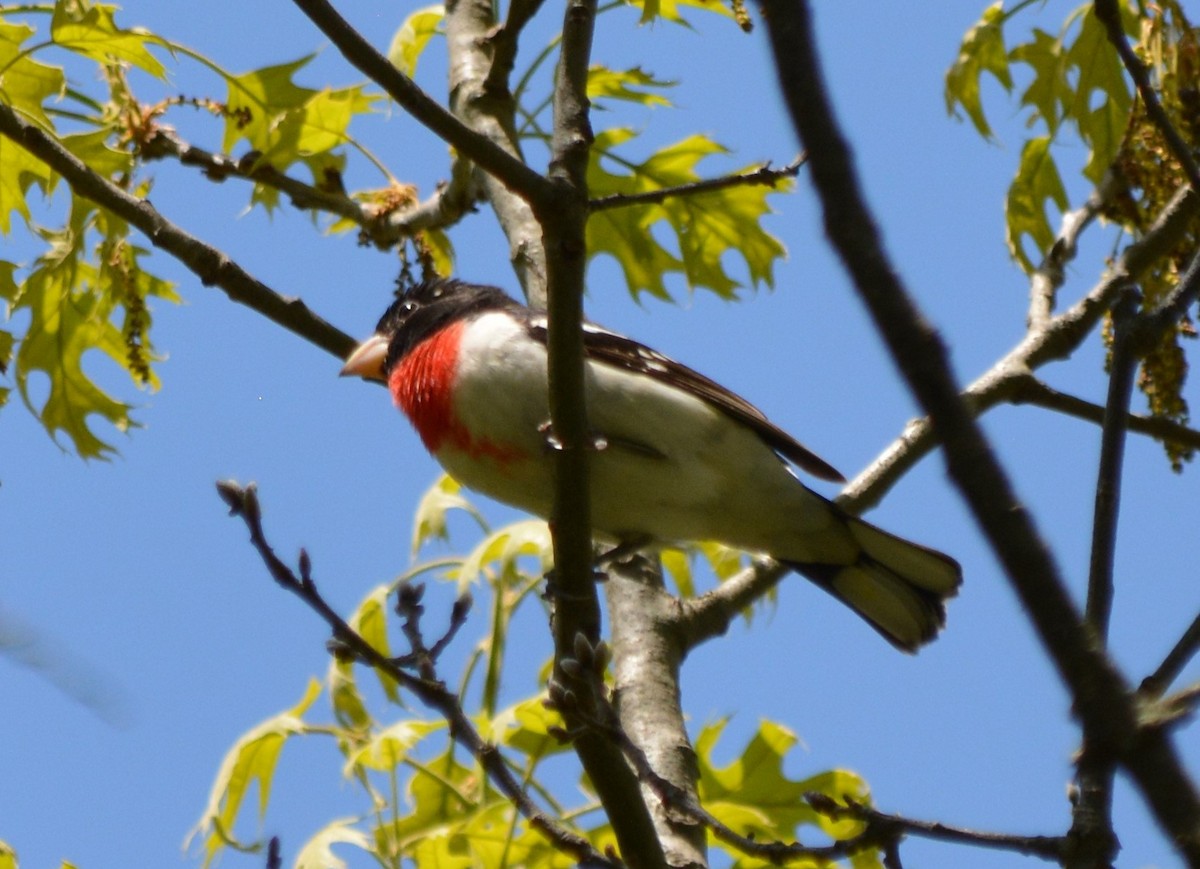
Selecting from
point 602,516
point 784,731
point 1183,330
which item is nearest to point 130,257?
point 602,516

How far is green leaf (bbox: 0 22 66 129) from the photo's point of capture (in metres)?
3.56

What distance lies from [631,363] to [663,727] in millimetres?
997

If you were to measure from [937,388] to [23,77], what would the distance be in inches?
124

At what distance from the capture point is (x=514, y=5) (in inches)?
154

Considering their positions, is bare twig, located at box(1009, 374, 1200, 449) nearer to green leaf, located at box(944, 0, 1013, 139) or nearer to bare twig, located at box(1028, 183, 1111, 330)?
bare twig, located at box(1028, 183, 1111, 330)

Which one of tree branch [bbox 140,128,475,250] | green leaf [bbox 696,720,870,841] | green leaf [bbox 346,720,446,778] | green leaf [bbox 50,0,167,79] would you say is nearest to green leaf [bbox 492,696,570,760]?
green leaf [bbox 346,720,446,778]

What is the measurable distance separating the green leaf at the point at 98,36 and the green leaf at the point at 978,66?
217 cm

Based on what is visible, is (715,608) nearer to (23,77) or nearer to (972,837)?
(972,837)

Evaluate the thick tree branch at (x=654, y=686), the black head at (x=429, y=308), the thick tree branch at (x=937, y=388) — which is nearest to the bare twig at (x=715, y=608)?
the thick tree branch at (x=654, y=686)

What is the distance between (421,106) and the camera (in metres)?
2.52

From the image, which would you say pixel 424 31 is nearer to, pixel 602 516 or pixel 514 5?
pixel 514 5

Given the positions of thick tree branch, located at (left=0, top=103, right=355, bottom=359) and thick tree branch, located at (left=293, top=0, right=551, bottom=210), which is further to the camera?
thick tree branch, located at (left=0, top=103, right=355, bottom=359)

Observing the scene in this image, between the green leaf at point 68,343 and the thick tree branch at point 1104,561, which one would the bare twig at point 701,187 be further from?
the green leaf at point 68,343

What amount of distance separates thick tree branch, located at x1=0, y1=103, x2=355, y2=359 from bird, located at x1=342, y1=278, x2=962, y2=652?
1.24ft
